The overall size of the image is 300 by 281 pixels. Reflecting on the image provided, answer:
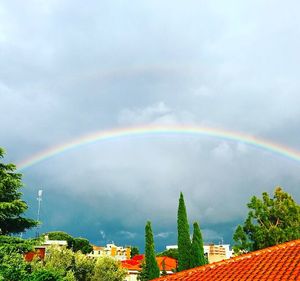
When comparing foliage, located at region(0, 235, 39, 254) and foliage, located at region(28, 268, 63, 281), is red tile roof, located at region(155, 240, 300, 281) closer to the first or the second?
foliage, located at region(28, 268, 63, 281)

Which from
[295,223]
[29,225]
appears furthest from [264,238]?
[29,225]

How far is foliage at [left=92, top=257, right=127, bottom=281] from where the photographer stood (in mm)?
43859

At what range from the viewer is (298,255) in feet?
38.6

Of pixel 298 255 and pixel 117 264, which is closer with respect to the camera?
pixel 298 255

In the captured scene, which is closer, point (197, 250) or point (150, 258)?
point (197, 250)

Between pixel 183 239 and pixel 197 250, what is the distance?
1.82m

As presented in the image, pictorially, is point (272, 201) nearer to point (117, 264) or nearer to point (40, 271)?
point (40, 271)

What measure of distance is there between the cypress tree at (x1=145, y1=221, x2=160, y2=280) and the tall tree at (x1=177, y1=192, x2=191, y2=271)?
195 inches

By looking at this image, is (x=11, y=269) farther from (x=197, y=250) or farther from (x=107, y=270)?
(x=107, y=270)

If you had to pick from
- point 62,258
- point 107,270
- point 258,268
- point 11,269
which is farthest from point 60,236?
point 258,268

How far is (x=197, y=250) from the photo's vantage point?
39594 millimetres

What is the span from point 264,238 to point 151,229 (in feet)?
70.5

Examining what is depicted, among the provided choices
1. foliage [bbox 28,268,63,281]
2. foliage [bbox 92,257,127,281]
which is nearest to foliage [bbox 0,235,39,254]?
foliage [bbox 28,268,63,281]

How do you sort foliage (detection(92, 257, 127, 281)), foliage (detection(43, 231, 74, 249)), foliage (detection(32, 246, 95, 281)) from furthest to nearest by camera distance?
foliage (detection(43, 231, 74, 249))
foliage (detection(92, 257, 127, 281))
foliage (detection(32, 246, 95, 281))
